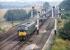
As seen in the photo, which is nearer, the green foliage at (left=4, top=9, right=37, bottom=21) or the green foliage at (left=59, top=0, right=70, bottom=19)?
the green foliage at (left=59, top=0, right=70, bottom=19)

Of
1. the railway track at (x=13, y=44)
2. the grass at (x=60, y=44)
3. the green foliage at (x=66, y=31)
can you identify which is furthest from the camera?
the railway track at (x=13, y=44)

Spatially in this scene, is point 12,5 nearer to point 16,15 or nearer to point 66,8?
point 16,15

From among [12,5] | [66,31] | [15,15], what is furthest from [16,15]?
[66,31]

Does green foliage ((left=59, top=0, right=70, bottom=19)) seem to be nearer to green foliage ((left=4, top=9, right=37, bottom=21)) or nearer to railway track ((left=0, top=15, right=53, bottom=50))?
green foliage ((left=4, top=9, right=37, bottom=21))

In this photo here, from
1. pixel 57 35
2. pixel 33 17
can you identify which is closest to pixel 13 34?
pixel 33 17

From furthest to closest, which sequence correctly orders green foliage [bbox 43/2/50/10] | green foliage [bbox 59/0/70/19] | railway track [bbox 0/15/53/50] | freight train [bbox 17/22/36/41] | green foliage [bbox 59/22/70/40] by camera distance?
freight train [bbox 17/22/36/41] < green foliage [bbox 43/2/50/10] < railway track [bbox 0/15/53/50] < green foliage [bbox 59/0/70/19] < green foliage [bbox 59/22/70/40]

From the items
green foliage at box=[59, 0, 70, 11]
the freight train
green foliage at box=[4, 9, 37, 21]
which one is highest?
green foliage at box=[59, 0, 70, 11]

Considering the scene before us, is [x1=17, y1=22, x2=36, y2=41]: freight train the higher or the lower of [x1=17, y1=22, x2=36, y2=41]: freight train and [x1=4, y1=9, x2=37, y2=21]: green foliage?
the lower

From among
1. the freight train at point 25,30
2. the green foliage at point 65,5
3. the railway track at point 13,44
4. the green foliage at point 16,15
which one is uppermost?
the green foliage at point 65,5

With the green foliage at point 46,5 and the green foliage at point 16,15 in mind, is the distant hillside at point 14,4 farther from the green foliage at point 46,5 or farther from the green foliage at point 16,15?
the green foliage at point 46,5

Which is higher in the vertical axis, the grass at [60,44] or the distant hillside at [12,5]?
the distant hillside at [12,5]

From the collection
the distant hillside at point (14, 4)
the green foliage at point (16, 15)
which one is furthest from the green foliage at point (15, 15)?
the distant hillside at point (14, 4)

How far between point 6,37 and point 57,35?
67.4 inches

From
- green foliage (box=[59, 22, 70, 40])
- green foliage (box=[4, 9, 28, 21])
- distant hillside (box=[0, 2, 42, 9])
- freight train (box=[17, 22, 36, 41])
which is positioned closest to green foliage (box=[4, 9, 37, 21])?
green foliage (box=[4, 9, 28, 21])
